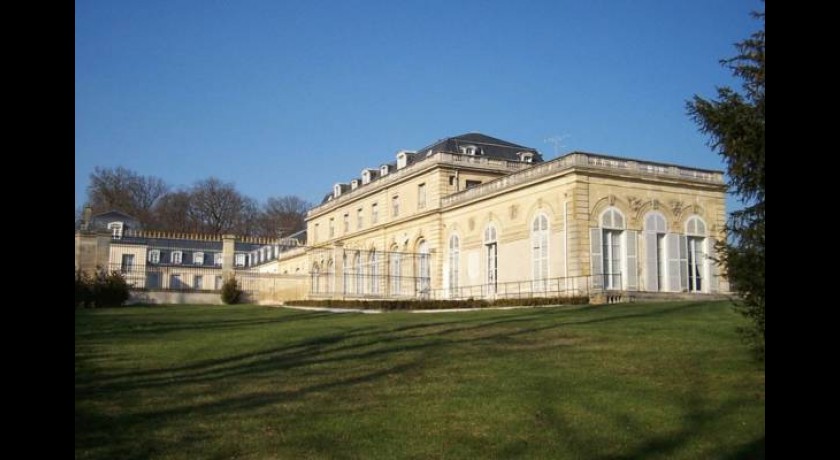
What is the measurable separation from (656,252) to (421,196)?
1550cm

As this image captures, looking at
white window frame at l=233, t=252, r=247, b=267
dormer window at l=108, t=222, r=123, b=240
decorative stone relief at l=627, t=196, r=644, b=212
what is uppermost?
dormer window at l=108, t=222, r=123, b=240

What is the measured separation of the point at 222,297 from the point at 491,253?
13.1 metres

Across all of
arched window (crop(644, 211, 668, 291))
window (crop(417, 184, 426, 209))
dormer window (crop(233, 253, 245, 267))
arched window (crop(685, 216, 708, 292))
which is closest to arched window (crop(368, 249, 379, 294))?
window (crop(417, 184, 426, 209))

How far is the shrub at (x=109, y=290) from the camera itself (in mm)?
28500

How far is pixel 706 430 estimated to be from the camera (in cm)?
725

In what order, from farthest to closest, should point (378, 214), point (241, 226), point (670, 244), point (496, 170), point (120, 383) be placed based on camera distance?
1. point (241, 226)
2. point (378, 214)
3. point (496, 170)
4. point (670, 244)
5. point (120, 383)

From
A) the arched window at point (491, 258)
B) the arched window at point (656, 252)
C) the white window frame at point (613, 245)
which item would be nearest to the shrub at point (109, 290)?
the arched window at point (491, 258)

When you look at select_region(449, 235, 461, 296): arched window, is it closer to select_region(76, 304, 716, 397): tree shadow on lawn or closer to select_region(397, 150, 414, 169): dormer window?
select_region(397, 150, 414, 169): dormer window

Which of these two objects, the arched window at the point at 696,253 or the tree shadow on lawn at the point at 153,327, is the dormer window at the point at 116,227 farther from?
the arched window at the point at 696,253

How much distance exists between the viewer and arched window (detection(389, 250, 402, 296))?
42.2m

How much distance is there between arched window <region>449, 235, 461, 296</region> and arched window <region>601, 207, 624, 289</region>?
9890 millimetres

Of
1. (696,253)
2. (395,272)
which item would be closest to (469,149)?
(395,272)
